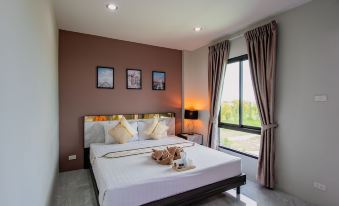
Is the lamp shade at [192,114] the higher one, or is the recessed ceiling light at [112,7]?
the recessed ceiling light at [112,7]

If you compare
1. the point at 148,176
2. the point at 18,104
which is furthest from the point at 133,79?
the point at 18,104

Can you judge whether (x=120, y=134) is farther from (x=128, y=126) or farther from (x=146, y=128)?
(x=146, y=128)

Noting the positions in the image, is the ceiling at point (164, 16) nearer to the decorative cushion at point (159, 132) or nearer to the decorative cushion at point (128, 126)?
the decorative cushion at point (128, 126)

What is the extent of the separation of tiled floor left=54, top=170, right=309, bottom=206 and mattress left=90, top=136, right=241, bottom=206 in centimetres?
36

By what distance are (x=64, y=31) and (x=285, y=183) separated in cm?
488

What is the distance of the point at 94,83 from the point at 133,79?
884 millimetres

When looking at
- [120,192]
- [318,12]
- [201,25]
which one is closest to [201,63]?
[201,25]

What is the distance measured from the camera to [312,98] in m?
2.54

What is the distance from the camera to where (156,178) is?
211cm

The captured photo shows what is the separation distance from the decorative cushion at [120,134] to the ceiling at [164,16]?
6.54 ft

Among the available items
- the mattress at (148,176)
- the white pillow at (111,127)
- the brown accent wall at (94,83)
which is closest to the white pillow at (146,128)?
the white pillow at (111,127)

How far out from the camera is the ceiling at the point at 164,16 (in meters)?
2.60

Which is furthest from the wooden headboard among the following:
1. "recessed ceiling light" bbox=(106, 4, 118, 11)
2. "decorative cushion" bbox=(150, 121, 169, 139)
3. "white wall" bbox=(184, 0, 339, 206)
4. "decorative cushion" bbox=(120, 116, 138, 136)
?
"white wall" bbox=(184, 0, 339, 206)

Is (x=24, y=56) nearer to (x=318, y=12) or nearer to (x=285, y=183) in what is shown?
(x=318, y=12)
